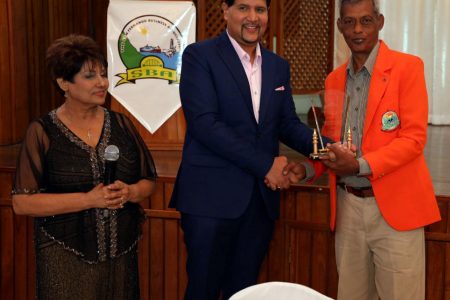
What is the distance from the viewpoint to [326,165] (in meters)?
1.94

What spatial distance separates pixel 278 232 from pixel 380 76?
3.76 feet

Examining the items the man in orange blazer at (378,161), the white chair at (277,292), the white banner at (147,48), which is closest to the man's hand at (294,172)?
the man in orange blazer at (378,161)

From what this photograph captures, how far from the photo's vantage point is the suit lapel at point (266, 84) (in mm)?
2074

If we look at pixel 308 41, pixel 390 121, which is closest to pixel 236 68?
pixel 390 121

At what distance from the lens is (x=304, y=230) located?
280 cm

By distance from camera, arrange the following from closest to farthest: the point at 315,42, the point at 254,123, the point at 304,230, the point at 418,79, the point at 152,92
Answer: the point at 418,79, the point at 254,123, the point at 304,230, the point at 152,92, the point at 315,42

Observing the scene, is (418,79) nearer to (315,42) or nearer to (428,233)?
(428,233)

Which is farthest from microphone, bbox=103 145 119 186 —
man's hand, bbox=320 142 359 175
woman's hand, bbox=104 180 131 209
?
man's hand, bbox=320 142 359 175

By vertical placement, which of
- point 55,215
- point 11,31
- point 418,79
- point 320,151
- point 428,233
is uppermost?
point 11,31

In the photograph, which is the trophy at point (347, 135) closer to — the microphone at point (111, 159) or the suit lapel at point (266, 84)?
the suit lapel at point (266, 84)

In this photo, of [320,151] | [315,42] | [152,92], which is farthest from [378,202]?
[315,42]

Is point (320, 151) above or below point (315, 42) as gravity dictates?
below

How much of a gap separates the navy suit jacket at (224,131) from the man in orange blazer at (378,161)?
0.22 metres

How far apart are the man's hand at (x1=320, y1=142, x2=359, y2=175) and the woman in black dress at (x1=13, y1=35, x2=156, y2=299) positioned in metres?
0.68
